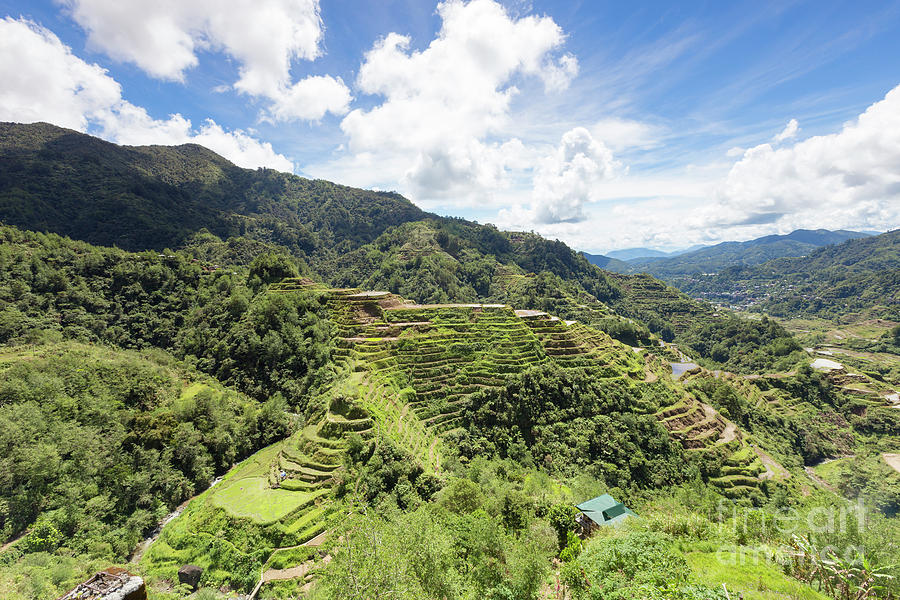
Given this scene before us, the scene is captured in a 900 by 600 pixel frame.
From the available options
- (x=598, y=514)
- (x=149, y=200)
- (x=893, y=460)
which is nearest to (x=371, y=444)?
(x=598, y=514)

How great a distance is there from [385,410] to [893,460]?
85088mm

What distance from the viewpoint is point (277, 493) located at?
2791 centimetres

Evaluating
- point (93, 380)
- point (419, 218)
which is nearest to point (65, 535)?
point (93, 380)

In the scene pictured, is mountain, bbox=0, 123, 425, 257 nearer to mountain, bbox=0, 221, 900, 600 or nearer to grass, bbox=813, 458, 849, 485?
mountain, bbox=0, 221, 900, 600

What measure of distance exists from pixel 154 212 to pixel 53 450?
105 metres

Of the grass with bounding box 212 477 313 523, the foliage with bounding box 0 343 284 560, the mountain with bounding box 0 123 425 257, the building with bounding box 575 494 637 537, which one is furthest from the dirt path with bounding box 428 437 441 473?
the mountain with bounding box 0 123 425 257

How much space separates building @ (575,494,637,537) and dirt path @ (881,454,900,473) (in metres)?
61.6

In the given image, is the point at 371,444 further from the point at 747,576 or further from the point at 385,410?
the point at 747,576

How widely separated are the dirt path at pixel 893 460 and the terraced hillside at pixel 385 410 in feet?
105

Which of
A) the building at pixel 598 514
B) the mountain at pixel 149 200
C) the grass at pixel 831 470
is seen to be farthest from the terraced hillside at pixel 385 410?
the mountain at pixel 149 200

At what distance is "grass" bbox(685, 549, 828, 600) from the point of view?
1109 centimetres

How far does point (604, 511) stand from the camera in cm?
2722

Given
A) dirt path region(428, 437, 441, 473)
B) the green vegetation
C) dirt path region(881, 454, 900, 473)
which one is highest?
the green vegetation

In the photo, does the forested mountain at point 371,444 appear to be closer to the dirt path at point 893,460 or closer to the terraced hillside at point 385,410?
the terraced hillside at point 385,410
